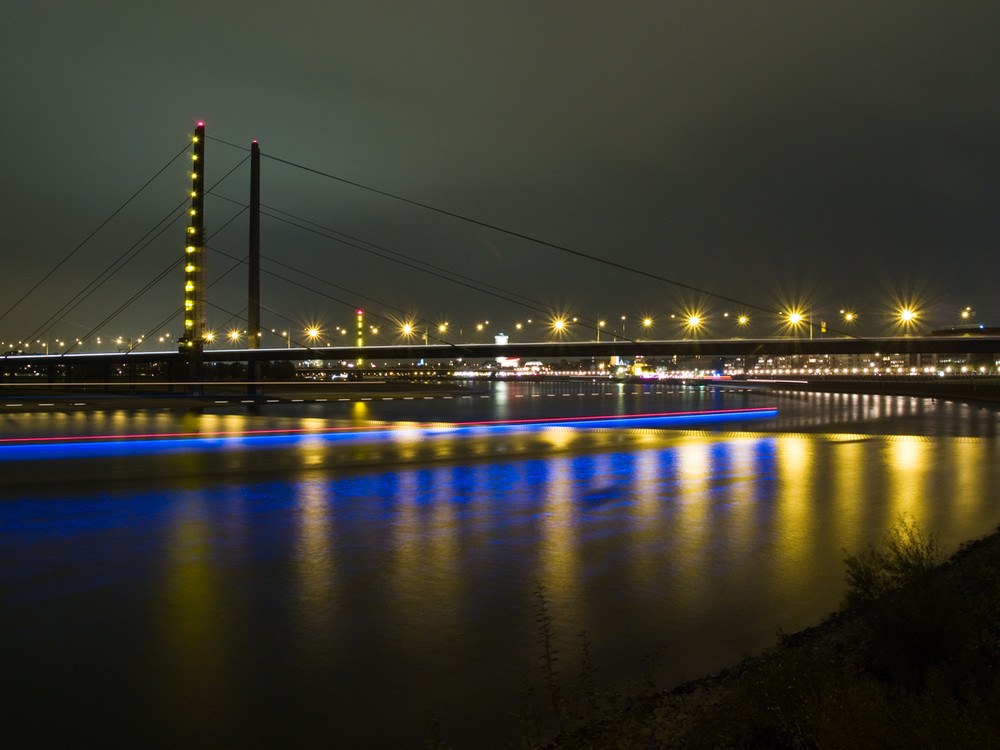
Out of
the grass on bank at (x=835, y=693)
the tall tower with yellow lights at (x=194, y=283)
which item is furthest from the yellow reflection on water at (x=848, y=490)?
the tall tower with yellow lights at (x=194, y=283)

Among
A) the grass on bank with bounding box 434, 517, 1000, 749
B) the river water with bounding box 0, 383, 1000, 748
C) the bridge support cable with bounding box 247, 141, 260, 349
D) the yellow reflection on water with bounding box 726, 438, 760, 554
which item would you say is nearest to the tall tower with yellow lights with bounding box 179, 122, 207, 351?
the bridge support cable with bounding box 247, 141, 260, 349

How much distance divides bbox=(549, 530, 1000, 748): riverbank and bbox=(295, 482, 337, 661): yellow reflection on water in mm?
2353

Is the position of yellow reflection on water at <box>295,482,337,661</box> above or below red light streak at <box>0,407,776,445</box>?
below

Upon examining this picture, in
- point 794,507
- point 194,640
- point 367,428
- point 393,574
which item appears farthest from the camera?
point 367,428

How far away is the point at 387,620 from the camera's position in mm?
6207

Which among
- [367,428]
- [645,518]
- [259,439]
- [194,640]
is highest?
[367,428]

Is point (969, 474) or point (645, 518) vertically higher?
point (969, 474)

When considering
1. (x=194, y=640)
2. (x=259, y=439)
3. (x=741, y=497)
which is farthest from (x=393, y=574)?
(x=259, y=439)

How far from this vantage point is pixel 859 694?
12.8 feet

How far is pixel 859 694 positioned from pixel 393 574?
15.3ft

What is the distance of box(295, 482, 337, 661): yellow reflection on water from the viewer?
18.9ft

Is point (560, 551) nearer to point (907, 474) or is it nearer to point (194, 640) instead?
point (194, 640)

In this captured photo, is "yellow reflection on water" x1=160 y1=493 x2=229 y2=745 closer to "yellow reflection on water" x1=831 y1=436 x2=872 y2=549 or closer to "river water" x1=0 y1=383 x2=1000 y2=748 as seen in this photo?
"river water" x1=0 y1=383 x2=1000 y2=748

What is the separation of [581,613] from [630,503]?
5473mm
